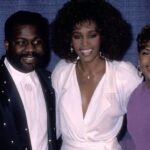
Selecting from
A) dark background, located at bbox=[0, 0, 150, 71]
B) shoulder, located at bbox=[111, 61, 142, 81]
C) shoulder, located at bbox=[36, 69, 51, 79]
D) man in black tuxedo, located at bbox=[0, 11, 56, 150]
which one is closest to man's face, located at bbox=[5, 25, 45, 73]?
man in black tuxedo, located at bbox=[0, 11, 56, 150]

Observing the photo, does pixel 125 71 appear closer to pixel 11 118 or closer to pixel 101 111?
pixel 101 111

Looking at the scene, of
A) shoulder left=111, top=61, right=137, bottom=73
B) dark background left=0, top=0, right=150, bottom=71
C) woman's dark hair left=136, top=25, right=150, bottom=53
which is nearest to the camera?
woman's dark hair left=136, top=25, right=150, bottom=53

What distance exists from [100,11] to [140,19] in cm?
45

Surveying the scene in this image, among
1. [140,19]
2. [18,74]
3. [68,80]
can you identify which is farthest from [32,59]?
[140,19]

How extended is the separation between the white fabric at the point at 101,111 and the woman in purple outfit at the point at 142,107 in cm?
6

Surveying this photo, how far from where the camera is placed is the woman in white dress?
1839 mm

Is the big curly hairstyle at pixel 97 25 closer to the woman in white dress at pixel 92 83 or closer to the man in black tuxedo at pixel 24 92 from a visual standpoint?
the woman in white dress at pixel 92 83

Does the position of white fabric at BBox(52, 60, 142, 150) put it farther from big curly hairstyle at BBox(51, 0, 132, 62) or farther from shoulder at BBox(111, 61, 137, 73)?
big curly hairstyle at BBox(51, 0, 132, 62)

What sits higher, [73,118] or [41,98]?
[41,98]

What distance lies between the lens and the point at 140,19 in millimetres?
2305

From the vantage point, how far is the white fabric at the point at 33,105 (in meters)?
1.72

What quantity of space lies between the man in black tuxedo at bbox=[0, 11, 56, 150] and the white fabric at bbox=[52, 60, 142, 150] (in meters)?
0.10

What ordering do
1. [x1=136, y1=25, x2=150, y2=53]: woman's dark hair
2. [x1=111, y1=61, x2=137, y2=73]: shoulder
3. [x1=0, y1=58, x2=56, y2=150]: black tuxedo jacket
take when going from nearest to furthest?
[x1=0, y1=58, x2=56, y2=150]: black tuxedo jacket, [x1=136, y1=25, x2=150, y2=53]: woman's dark hair, [x1=111, y1=61, x2=137, y2=73]: shoulder

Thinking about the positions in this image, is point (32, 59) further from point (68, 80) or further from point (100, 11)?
point (100, 11)
